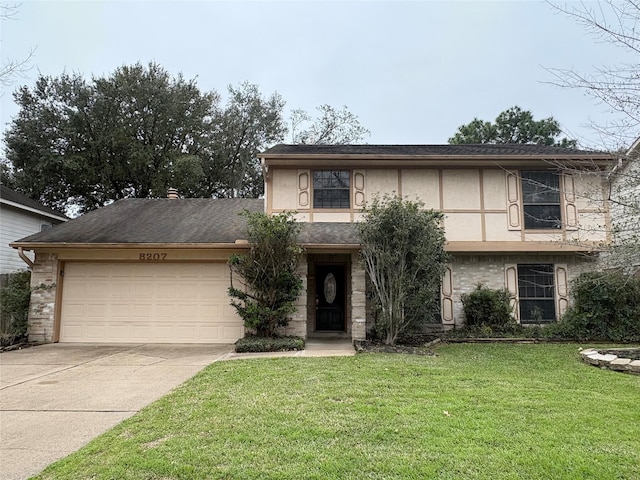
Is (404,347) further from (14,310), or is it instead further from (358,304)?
(14,310)

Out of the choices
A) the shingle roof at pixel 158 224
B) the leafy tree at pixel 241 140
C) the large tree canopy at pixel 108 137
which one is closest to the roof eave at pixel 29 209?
the shingle roof at pixel 158 224

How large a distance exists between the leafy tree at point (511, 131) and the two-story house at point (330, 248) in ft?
67.6

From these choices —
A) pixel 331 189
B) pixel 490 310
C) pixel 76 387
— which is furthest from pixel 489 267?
pixel 76 387

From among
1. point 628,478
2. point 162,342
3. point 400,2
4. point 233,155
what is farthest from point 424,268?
point 233,155

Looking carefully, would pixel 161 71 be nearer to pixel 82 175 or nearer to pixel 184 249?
pixel 82 175

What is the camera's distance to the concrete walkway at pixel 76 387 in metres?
4.01

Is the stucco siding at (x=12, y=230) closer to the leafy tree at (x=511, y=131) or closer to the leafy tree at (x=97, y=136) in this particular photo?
the leafy tree at (x=97, y=136)

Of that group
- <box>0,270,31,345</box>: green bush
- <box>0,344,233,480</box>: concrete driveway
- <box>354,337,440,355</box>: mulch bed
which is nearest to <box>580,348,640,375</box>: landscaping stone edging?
<box>354,337,440,355</box>: mulch bed

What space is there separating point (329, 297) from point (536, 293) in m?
5.68

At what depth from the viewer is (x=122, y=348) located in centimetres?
986

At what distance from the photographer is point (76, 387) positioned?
6219 millimetres

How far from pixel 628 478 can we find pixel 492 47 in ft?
39.1

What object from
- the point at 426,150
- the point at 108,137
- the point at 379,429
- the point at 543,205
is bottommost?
the point at 379,429

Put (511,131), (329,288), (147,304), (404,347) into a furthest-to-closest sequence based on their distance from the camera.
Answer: (511,131), (329,288), (147,304), (404,347)
